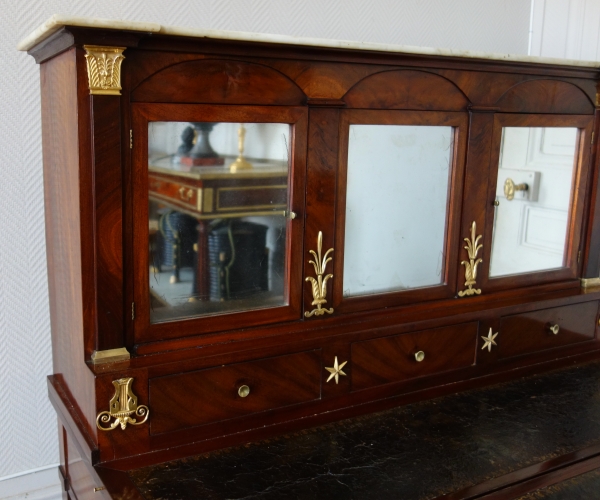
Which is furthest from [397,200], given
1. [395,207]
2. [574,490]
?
[574,490]

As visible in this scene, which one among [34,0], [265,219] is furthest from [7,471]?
[34,0]

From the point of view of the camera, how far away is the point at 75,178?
0.97 m

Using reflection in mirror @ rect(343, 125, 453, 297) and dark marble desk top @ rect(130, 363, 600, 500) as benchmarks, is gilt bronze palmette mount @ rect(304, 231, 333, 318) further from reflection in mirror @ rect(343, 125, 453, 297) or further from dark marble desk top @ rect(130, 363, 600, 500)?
dark marble desk top @ rect(130, 363, 600, 500)

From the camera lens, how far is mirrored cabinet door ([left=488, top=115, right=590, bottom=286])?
1348mm

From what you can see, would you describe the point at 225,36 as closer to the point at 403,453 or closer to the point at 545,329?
the point at 403,453

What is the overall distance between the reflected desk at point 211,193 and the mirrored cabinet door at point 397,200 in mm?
139

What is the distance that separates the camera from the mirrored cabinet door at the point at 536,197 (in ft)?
4.42

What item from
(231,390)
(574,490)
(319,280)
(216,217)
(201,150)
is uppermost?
(201,150)

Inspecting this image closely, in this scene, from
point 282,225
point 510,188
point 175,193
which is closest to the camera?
point 175,193

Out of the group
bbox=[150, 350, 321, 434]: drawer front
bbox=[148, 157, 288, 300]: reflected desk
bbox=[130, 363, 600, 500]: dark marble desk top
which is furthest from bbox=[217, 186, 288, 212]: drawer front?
bbox=[130, 363, 600, 500]: dark marble desk top

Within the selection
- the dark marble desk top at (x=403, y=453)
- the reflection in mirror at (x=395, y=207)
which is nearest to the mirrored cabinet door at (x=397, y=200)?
the reflection in mirror at (x=395, y=207)

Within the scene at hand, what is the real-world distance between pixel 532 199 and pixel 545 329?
0.91ft

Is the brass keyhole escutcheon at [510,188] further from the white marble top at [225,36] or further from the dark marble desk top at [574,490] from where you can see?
the dark marble desk top at [574,490]

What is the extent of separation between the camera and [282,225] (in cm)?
112
